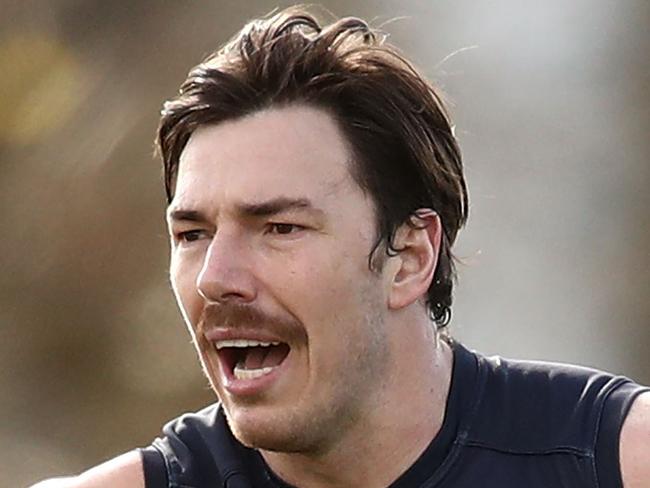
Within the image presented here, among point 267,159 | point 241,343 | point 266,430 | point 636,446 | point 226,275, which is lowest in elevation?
point 636,446

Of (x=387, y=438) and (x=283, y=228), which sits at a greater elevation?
(x=283, y=228)

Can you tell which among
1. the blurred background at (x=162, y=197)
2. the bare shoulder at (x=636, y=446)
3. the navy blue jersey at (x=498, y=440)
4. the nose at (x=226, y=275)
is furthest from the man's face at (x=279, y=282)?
the blurred background at (x=162, y=197)

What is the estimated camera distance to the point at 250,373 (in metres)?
2.26

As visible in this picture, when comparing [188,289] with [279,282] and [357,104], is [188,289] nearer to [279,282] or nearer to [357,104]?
[279,282]

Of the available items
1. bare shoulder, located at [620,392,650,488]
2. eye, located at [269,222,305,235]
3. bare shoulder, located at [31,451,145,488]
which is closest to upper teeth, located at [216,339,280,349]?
eye, located at [269,222,305,235]

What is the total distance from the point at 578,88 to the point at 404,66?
400 cm

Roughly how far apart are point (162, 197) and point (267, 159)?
14.4 feet

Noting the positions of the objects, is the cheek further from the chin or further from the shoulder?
the shoulder

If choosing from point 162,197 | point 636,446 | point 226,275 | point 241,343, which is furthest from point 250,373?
point 162,197

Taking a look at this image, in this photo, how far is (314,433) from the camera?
7.56 feet

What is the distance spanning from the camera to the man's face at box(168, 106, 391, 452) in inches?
88.4

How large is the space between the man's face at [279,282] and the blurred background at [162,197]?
12.4 ft

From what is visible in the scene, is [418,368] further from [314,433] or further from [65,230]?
[65,230]

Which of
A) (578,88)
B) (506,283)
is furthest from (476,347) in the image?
(578,88)
